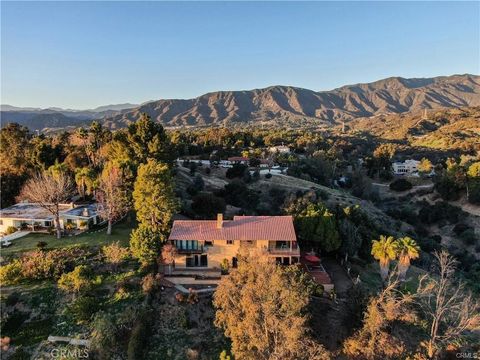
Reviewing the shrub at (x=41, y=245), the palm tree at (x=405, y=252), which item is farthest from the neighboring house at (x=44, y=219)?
the palm tree at (x=405, y=252)

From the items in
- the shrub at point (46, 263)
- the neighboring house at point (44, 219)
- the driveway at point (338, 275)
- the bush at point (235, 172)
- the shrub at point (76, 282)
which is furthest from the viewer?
the bush at point (235, 172)

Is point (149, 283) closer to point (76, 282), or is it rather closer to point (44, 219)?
point (76, 282)

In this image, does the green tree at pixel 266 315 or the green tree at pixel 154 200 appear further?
the green tree at pixel 154 200

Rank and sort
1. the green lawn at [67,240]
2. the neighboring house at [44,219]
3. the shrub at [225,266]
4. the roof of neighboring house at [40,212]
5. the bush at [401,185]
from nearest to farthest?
1. the shrub at [225,266]
2. the green lawn at [67,240]
3. the neighboring house at [44,219]
4. the roof of neighboring house at [40,212]
5. the bush at [401,185]

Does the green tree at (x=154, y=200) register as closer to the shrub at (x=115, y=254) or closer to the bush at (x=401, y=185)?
the shrub at (x=115, y=254)

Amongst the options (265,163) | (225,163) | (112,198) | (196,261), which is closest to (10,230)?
(112,198)

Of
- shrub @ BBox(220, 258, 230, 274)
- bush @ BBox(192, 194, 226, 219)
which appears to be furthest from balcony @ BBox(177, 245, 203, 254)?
bush @ BBox(192, 194, 226, 219)

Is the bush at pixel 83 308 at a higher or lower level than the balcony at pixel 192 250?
lower
